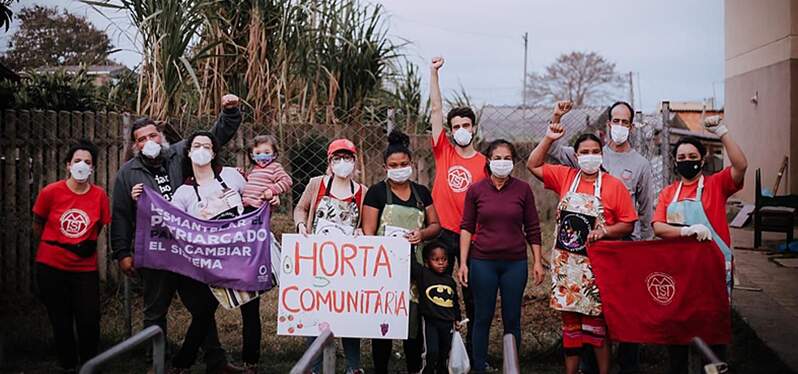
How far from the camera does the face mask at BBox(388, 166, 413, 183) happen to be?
18.1 ft

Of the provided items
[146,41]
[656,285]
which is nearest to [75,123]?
[146,41]

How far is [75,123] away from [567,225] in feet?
14.7

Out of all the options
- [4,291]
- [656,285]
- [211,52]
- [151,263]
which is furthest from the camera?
[211,52]

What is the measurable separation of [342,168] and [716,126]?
2382mm

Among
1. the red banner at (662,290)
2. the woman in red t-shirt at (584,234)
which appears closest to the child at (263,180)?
the woman in red t-shirt at (584,234)

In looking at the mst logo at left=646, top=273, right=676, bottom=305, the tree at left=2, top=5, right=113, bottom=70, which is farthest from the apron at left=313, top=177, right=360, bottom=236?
the tree at left=2, top=5, right=113, bottom=70

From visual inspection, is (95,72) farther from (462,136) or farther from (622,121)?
(622,121)

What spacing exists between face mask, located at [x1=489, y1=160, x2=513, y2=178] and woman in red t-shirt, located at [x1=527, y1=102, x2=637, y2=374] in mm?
324

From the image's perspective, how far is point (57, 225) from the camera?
5.67 m

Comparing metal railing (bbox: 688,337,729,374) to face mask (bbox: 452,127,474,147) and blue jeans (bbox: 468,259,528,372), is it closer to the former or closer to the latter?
blue jeans (bbox: 468,259,528,372)

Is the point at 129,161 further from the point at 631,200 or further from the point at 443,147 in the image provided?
the point at 631,200

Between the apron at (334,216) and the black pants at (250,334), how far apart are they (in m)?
0.71

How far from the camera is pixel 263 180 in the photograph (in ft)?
18.7

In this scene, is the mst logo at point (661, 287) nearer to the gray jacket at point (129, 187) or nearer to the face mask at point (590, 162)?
the face mask at point (590, 162)
